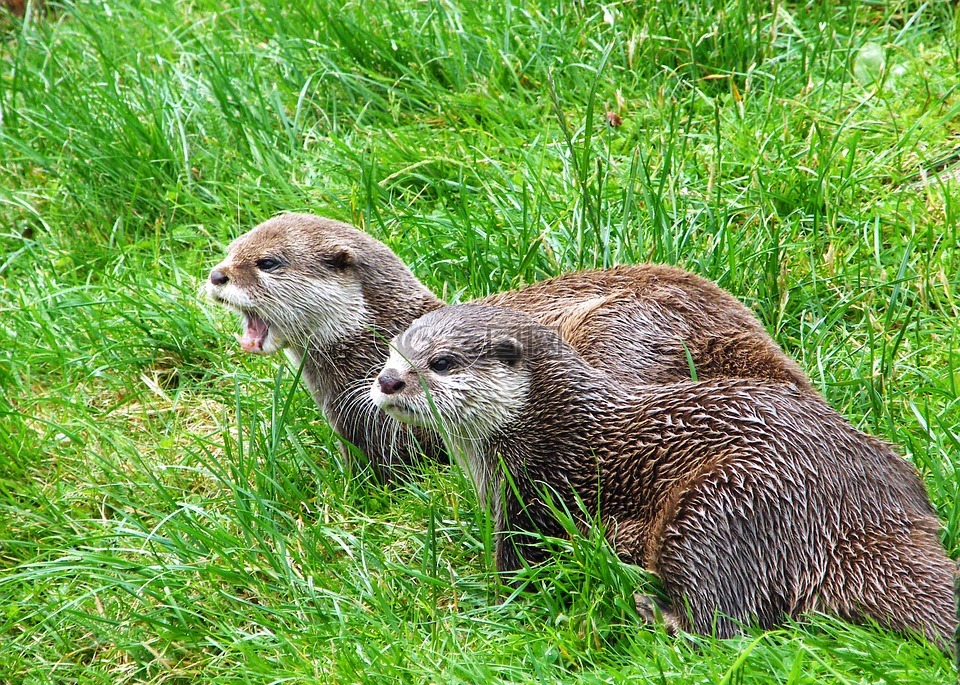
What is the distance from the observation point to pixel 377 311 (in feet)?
12.9

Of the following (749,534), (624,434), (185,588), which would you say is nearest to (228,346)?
(185,588)

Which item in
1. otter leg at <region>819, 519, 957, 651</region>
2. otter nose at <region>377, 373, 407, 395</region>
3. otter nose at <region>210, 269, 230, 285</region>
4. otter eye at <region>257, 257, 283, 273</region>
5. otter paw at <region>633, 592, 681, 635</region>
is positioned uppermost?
otter eye at <region>257, 257, 283, 273</region>

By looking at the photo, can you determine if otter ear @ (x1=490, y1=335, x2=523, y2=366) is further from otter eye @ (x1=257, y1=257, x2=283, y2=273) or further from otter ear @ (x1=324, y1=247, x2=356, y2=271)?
otter eye @ (x1=257, y1=257, x2=283, y2=273)

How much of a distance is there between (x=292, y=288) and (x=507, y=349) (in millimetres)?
941

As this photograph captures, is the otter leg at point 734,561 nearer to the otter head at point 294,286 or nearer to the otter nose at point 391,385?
the otter nose at point 391,385

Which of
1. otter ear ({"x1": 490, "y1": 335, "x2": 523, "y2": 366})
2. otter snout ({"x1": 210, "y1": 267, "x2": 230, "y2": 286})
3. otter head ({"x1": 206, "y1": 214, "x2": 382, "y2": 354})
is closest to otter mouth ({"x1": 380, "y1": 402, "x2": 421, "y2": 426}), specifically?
otter ear ({"x1": 490, "y1": 335, "x2": 523, "y2": 366})

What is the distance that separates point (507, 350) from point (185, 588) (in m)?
1.06

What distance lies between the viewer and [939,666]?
254cm

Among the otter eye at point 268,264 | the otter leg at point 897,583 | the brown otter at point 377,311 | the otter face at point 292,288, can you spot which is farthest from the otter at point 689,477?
the otter eye at point 268,264

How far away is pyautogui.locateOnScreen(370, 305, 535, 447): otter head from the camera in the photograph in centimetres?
321

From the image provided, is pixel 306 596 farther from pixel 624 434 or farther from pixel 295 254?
pixel 295 254

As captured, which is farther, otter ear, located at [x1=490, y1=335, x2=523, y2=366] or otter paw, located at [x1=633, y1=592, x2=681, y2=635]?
otter ear, located at [x1=490, y1=335, x2=523, y2=366]

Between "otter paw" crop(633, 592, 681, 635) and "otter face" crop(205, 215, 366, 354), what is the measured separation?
144 cm

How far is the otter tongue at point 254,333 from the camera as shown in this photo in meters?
3.95
